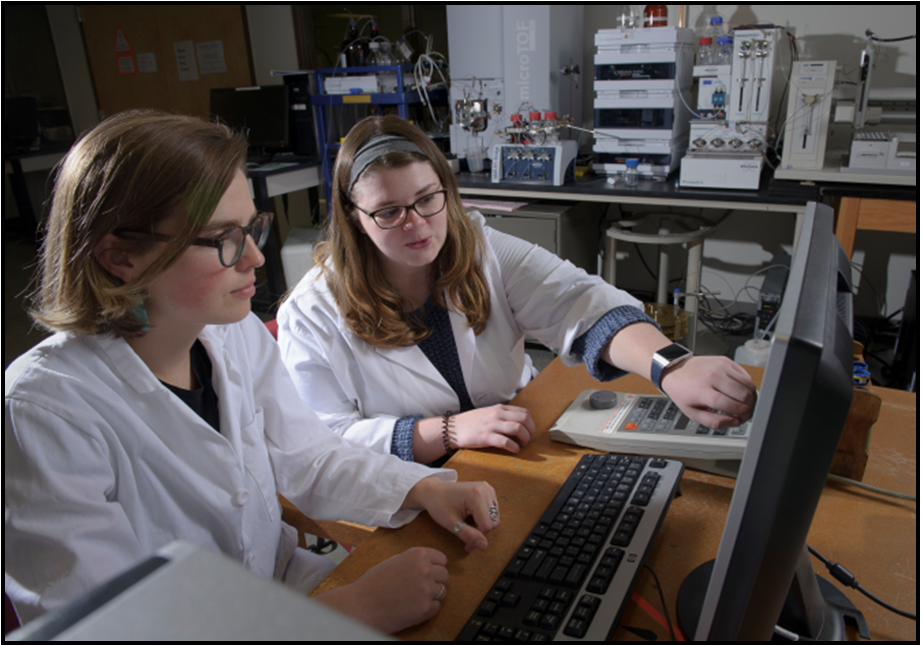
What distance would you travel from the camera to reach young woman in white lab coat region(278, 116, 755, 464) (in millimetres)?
1103

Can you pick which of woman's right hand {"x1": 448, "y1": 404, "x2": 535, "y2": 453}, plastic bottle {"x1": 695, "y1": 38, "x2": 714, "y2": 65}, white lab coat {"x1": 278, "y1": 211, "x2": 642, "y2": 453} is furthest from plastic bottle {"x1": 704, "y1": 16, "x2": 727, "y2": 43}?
woman's right hand {"x1": 448, "y1": 404, "x2": 535, "y2": 453}

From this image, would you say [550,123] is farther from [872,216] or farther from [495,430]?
[495,430]

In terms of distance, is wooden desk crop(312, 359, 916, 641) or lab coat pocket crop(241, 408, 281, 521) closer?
wooden desk crop(312, 359, 916, 641)

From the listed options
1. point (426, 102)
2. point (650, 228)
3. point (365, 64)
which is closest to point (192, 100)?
point (365, 64)

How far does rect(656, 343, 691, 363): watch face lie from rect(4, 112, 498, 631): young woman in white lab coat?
0.36 m

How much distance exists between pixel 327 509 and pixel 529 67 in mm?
2422

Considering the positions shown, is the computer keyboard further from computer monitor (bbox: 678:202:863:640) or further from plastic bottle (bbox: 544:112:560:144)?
plastic bottle (bbox: 544:112:560:144)

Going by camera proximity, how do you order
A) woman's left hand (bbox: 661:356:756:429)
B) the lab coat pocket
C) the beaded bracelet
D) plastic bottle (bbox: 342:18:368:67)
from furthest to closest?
plastic bottle (bbox: 342:18:368:67), the beaded bracelet, the lab coat pocket, woman's left hand (bbox: 661:356:756:429)

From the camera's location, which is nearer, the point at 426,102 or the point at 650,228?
the point at 650,228

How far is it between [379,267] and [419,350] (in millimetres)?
203

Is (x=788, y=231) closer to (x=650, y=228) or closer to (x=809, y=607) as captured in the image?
(x=650, y=228)

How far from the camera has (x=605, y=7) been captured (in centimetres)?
309

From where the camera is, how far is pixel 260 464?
3.12 feet

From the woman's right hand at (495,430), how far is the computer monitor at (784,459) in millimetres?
508
